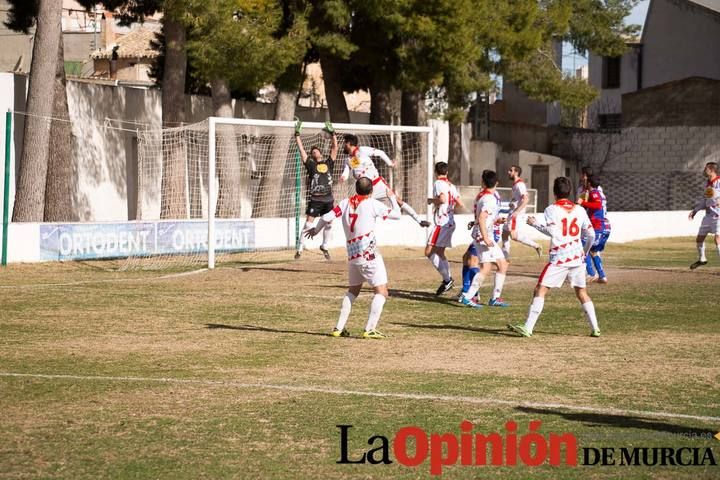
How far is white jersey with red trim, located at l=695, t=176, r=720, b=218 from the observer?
2212 cm

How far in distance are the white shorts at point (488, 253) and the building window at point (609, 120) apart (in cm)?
4698

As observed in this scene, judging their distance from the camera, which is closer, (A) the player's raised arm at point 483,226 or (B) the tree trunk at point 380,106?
(A) the player's raised arm at point 483,226

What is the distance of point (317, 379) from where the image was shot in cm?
1039

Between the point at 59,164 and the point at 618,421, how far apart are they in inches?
791

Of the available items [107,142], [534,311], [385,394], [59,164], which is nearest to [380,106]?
[107,142]

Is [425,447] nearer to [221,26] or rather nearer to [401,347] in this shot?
[401,347]

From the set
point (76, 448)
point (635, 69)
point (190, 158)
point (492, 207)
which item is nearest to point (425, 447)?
point (76, 448)

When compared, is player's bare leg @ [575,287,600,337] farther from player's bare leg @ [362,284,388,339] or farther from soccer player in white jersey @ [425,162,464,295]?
soccer player in white jersey @ [425,162,464,295]

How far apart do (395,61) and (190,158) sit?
739 cm

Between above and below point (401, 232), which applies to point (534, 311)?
below

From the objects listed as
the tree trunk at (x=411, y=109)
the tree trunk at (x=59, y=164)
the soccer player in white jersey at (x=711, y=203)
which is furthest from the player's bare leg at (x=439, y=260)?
the tree trunk at (x=411, y=109)

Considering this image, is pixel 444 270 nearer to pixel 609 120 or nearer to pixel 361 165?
pixel 361 165

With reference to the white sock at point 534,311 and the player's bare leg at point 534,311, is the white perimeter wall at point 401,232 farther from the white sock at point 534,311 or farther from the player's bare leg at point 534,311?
the white sock at point 534,311

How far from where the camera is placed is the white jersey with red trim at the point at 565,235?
42.3 ft
